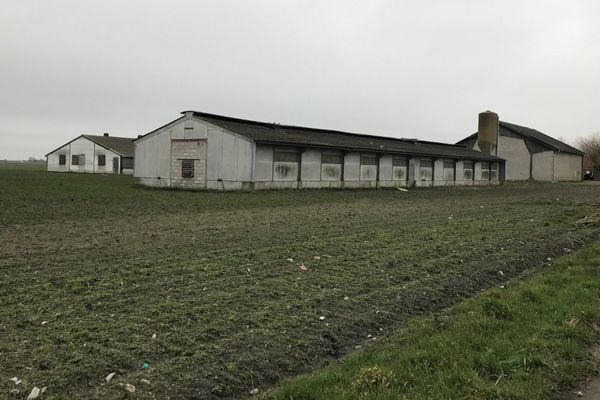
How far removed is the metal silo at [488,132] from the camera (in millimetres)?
65375

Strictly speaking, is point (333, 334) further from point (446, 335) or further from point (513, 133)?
point (513, 133)

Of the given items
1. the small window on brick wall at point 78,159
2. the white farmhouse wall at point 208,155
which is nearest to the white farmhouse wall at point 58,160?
the small window on brick wall at point 78,159

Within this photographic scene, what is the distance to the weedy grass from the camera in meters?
4.67

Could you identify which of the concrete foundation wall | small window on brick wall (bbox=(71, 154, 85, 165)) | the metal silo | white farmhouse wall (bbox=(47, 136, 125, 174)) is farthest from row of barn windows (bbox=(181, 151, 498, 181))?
small window on brick wall (bbox=(71, 154, 85, 165))

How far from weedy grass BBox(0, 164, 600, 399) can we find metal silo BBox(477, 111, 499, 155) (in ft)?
176

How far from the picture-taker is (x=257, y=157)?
31734mm

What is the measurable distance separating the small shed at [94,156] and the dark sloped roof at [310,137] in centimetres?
3497

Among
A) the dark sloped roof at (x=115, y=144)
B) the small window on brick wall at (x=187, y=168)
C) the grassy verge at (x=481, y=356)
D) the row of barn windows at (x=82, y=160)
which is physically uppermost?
the dark sloped roof at (x=115, y=144)

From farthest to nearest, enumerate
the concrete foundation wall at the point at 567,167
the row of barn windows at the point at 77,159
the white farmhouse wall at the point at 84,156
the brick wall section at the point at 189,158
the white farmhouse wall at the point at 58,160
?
the white farmhouse wall at the point at 58,160
the row of barn windows at the point at 77,159
the white farmhouse wall at the point at 84,156
the concrete foundation wall at the point at 567,167
the brick wall section at the point at 189,158

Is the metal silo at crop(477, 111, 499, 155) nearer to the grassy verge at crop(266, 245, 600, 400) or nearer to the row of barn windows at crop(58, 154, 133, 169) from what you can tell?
the row of barn windows at crop(58, 154, 133, 169)

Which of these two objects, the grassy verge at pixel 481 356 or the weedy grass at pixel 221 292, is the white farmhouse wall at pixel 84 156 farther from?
the grassy verge at pixel 481 356

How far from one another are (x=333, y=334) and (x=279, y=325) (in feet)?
2.09

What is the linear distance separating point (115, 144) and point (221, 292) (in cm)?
7087

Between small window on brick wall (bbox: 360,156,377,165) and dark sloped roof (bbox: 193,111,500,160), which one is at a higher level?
dark sloped roof (bbox: 193,111,500,160)
